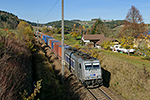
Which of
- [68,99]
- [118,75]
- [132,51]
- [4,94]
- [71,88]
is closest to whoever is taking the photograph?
[4,94]

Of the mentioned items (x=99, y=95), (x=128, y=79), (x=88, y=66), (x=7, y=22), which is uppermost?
(x=7, y=22)

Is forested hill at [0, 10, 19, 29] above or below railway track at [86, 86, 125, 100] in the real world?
above

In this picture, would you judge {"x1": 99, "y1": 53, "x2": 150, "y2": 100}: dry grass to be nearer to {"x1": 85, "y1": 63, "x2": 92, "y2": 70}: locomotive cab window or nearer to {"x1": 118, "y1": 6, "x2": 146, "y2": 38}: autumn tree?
{"x1": 85, "y1": 63, "x2": 92, "y2": 70}: locomotive cab window

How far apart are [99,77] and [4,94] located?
8607 millimetres

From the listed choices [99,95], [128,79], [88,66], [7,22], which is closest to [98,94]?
[99,95]

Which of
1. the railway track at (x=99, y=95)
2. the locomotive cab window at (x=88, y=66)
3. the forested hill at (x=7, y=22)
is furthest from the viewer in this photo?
the forested hill at (x=7, y=22)

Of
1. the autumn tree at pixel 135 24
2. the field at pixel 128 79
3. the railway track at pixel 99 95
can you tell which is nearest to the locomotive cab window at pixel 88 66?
the railway track at pixel 99 95

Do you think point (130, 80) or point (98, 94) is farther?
point (130, 80)

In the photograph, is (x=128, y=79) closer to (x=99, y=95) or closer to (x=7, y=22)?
(x=99, y=95)

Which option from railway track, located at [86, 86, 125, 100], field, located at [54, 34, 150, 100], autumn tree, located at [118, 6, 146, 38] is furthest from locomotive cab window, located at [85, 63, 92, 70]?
autumn tree, located at [118, 6, 146, 38]

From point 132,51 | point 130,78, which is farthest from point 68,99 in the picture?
point 132,51

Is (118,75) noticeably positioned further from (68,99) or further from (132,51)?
(132,51)

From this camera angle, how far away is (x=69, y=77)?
16.8m

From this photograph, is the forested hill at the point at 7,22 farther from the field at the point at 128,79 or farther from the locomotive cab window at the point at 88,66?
the field at the point at 128,79
